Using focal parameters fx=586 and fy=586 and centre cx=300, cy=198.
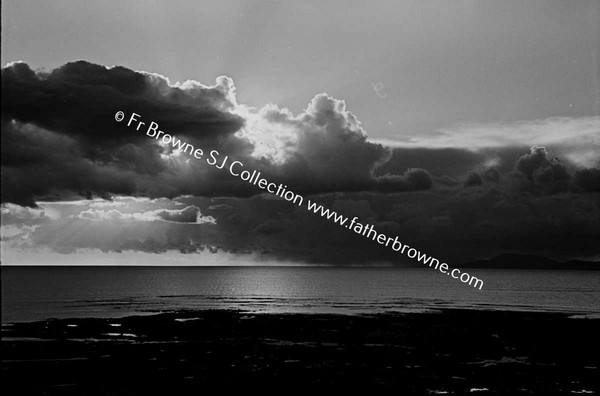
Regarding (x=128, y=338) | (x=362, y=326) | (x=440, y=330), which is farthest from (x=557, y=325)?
(x=128, y=338)

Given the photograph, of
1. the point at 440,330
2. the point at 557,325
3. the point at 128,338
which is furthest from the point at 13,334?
the point at 557,325

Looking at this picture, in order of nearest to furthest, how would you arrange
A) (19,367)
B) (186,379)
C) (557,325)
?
(186,379) → (19,367) → (557,325)

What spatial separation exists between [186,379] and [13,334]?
109ft

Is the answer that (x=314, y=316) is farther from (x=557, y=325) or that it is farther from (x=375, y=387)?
(x=375, y=387)

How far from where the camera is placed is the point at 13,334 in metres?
64.4

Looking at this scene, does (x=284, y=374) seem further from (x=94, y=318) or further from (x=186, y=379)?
(x=94, y=318)

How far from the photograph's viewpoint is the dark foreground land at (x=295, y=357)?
39.8 metres

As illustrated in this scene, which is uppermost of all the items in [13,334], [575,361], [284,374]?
[575,361]

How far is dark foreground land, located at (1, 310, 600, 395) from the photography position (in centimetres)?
3975

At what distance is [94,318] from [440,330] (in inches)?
1913

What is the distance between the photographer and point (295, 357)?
50.3 meters

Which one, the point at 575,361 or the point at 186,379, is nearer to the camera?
the point at 186,379

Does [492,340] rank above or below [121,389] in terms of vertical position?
above

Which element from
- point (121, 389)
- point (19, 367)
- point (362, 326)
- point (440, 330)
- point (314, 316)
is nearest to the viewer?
point (121, 389)
